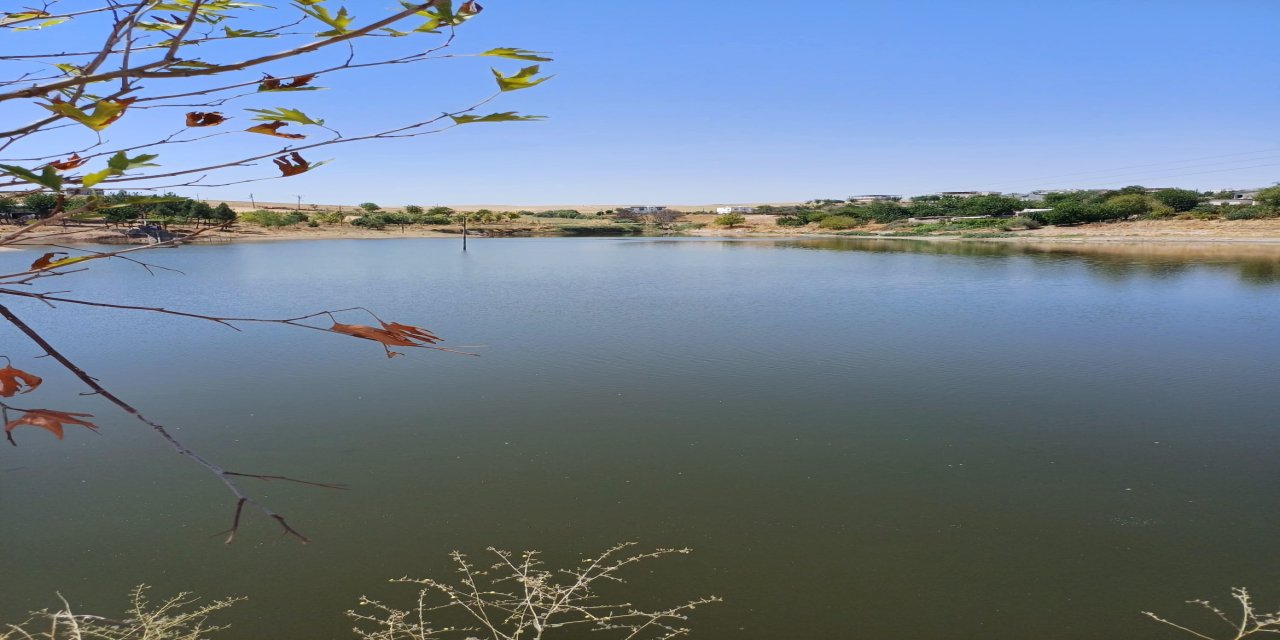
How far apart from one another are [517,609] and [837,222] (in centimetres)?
5208

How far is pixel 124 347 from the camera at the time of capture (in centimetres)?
866

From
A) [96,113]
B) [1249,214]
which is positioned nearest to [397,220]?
[1249,214]

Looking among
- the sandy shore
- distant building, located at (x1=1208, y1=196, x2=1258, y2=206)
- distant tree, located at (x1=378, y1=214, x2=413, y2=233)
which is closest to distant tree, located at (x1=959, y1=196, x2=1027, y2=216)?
the sandy shore

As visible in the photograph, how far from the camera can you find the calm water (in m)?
3.48

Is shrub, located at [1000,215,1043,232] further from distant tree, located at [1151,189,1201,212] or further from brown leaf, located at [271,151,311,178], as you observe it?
brown leaf, located at [271,151,311,178]

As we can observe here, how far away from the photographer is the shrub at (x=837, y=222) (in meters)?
52.1

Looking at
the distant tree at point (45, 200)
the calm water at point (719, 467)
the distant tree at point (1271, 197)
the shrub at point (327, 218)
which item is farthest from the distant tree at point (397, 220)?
the distant tree at point (45, 200)

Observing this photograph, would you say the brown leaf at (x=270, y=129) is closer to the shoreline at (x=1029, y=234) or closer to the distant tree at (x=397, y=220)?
the shoreline at (x=1029, y=234)

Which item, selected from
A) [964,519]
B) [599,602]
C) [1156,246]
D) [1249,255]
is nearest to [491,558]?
[599,602]

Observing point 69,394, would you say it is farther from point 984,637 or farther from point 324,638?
point 984,637

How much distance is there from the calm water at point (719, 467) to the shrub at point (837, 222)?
42.4 m

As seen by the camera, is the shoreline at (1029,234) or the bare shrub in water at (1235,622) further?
the shoreline at (1029,234)

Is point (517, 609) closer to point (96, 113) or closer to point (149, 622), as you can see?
point (149, 622)

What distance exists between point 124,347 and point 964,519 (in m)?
9.26
